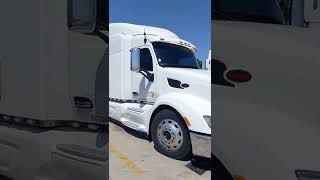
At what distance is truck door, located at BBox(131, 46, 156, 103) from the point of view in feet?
8.24

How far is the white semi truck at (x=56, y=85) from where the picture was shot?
2631 millimetres

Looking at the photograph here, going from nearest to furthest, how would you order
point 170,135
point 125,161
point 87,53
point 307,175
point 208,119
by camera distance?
point 307,175, point 208,119, point 170,135, point 125,161, point 87,53

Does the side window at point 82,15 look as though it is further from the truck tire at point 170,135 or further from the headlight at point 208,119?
the headlight at point 208,119

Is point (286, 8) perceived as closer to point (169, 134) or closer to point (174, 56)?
point (174, 56)

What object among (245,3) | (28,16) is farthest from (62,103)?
(245,3)

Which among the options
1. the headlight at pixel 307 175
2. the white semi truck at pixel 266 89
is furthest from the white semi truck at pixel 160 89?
the headlight at pixel 307 175

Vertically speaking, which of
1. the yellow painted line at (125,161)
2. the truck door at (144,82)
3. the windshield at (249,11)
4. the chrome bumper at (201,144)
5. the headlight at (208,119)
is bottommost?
the yellow painted line at (125,161)

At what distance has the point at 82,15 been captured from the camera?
2658 millimetres

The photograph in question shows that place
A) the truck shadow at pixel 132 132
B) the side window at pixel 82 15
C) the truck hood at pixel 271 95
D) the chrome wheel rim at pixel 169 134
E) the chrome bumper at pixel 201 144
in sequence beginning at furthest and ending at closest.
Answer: the side window at pixel 82 15, the truck shadow at pixel 132 132, the chrome wheel rim at pixel 169 134, the chrome bumper at pixel 201 144, the truck hood at pixel 271 95

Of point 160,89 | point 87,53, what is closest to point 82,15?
point 87,53

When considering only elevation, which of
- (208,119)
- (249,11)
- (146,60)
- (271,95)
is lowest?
(208,119)

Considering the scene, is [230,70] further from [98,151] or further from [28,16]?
[28,16]

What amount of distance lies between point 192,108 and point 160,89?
0.28 meters

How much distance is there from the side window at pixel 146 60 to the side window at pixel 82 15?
1.35 ft
